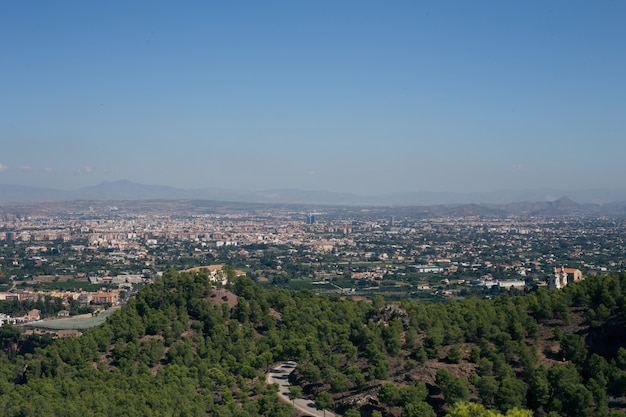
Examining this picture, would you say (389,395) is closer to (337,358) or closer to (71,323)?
(337,358)

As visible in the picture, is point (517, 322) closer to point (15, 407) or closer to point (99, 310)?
point (15, 407)

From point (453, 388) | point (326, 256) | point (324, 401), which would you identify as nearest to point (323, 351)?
point (324, 401)

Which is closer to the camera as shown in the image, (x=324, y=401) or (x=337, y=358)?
(x=324, y=401)

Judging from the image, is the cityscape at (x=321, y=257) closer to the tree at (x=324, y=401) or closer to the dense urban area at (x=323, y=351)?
the dense urban area at (x=323, y=351)

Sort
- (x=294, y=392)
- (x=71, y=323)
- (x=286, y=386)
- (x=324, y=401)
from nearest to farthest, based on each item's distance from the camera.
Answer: (x=324, y=401) < (x=294, y=392) < (x=286, y=386) < (x=71, y=323)

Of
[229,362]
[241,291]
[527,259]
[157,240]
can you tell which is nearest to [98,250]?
[157,240]

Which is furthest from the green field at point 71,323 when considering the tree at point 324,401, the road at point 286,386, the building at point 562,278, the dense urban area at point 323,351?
the building at point 562,278

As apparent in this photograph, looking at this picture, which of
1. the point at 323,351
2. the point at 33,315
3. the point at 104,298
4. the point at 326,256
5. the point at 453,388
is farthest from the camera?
the point at 326,256
